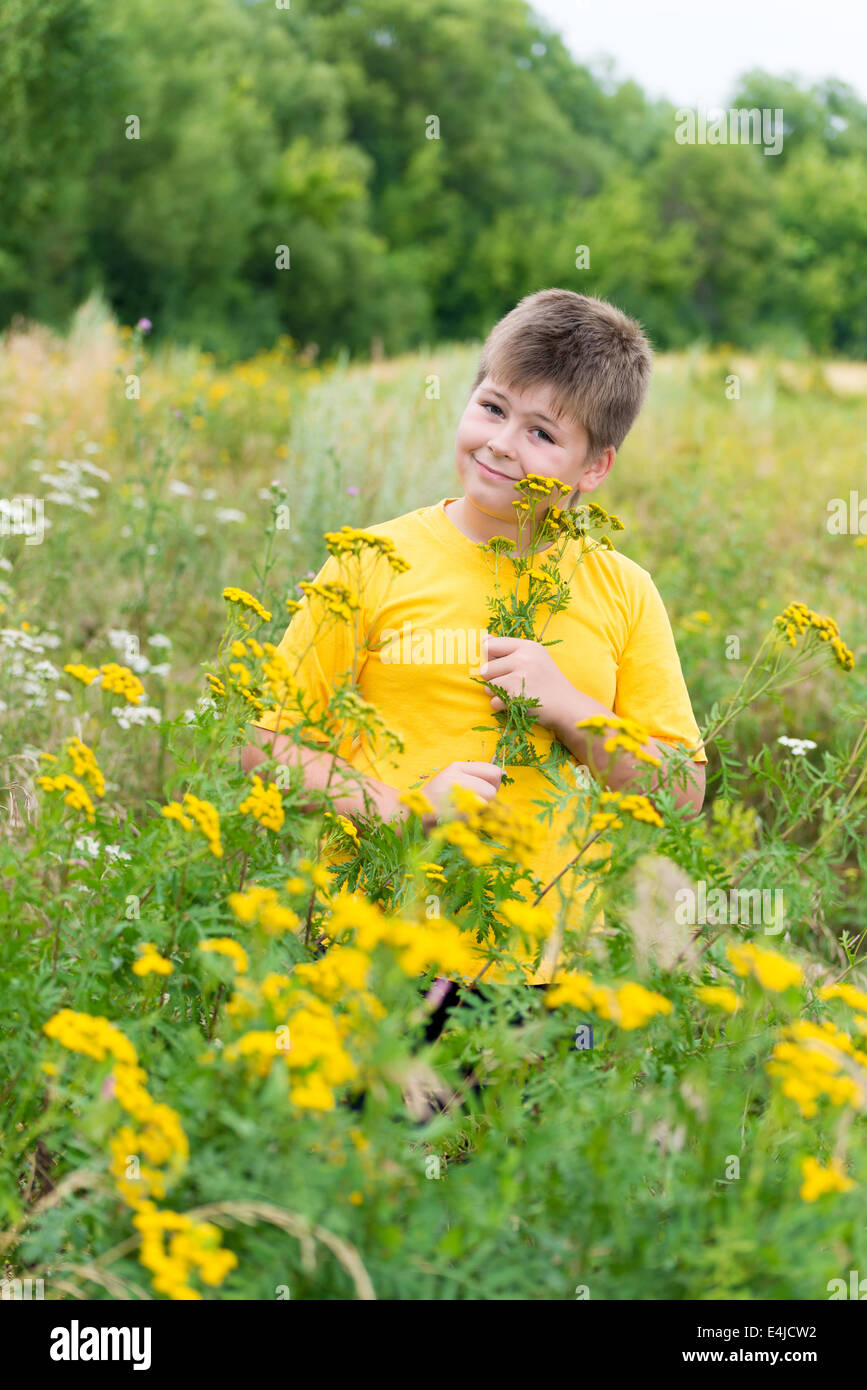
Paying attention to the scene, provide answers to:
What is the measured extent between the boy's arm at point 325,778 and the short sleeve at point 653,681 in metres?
0.56

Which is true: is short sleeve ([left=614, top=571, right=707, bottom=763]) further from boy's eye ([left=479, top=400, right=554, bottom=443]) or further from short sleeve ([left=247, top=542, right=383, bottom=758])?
short sleeve ([left=247, top=542, right=383, bottom=758])

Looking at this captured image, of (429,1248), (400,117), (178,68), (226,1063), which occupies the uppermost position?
(400,117)

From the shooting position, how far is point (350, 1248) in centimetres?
105

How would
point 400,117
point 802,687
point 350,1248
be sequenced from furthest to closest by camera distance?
point 400,117 → point 802,687 → point 350,1248

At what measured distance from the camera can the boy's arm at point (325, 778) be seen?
5.48 ft

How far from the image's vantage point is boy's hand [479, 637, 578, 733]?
1.94 m

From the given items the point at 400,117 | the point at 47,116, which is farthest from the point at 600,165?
the point at 47,116

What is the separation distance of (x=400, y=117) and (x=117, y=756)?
3975 cm

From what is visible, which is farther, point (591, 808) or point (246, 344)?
point (246, 344)

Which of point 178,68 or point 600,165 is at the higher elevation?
point 600,165

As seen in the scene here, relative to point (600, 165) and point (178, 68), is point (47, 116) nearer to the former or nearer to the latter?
point (178, 68)

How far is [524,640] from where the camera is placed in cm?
197
